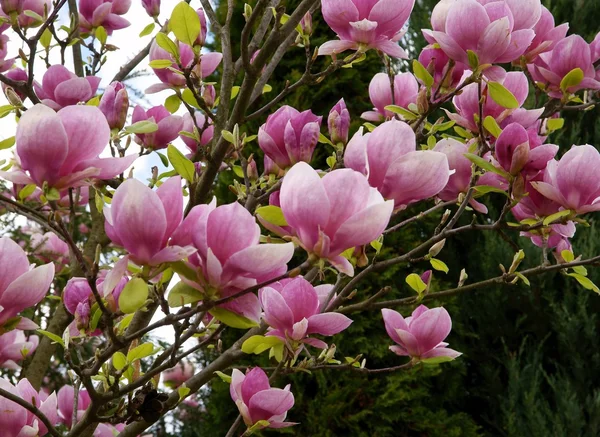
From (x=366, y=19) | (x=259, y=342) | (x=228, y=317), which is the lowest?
(x=259, y=342)

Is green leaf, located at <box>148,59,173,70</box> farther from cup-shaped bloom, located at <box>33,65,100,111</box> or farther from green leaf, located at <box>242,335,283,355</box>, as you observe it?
green leaf, located at <box>242,335,283,355</box>

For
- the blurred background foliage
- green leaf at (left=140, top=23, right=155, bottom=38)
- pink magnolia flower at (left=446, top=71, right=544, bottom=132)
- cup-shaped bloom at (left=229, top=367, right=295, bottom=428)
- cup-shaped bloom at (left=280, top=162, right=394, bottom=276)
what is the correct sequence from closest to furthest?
cup-shaped bloom at (left=280, top=162, right=394, bottom=276)
cup-shaped bloom at (left=229, top=367, right=295, bottom=428)
pink magnolia flower at (left=446, top=71, right=544, bottom=132)
green leaf at (left=140, top=23, right=155, bottom=38)
the blurred background foliage

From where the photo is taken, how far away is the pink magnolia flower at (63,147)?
756mm

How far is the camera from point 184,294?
2.63 ft

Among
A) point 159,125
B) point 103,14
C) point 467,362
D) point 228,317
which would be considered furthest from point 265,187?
point 467,362

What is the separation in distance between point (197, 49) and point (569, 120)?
12.2ft

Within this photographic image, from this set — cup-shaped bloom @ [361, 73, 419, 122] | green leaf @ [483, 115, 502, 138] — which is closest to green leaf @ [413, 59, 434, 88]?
green leaf @ [483, 115, 502, 138]

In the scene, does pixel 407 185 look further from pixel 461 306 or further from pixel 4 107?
pixel 461 306

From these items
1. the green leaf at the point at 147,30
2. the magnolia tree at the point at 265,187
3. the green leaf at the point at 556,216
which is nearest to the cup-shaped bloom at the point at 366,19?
the magnolia tree at the point at 265,187

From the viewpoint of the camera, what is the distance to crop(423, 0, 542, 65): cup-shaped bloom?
1118mm

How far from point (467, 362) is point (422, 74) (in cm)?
295

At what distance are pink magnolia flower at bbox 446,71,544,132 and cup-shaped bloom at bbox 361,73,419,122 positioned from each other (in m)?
0.20

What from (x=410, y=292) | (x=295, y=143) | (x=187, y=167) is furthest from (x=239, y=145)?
(x=410, y=292)

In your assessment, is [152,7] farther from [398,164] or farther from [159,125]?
[398,164]
